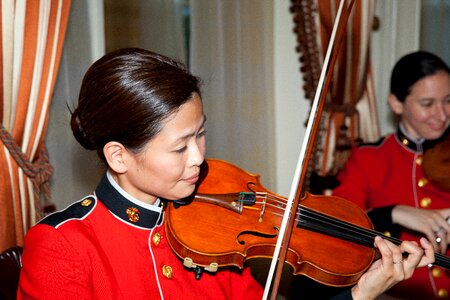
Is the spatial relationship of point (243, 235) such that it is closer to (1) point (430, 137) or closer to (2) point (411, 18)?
(1) point (430, 137)

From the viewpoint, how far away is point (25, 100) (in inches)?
78.4

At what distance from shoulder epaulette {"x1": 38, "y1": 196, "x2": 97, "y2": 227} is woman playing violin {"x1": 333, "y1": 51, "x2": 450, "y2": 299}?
113 centimetres

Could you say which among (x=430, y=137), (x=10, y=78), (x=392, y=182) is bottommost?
(x=392, y=182)

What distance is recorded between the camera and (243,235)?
148 centimetres

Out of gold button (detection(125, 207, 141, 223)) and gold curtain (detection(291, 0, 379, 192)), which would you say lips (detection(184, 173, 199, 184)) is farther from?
gold curtain (detection(291, 0, 379, 192))

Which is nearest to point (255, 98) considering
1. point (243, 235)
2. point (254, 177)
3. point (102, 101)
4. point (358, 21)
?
point (358, 21)

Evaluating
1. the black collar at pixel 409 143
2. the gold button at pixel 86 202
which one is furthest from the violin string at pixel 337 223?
the black collar at pixel 409 143

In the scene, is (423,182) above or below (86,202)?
below

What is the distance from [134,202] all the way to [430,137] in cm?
129

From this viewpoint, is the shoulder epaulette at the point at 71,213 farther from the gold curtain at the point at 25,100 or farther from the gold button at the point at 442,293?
the gold button at the point at 442,293

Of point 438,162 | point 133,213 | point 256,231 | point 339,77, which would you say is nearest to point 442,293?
point 438,162

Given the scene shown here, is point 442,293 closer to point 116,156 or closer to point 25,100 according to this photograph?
point 116,156

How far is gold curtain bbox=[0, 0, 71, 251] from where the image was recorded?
1938 millimetres

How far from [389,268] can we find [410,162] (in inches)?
36.9
